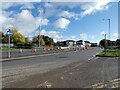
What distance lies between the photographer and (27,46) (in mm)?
106688

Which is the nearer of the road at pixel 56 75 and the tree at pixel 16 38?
the road at pixel 56 75

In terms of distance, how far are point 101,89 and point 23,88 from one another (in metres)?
2.95

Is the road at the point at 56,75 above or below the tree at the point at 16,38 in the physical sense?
below

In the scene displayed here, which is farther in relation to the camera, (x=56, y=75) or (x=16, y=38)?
(x=16, y=38)

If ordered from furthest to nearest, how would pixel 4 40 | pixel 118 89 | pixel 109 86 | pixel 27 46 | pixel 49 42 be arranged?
Result: pixel 49 42 < pixel 4 40 < pixel 27 46 < pixel 109 86 < pixel 118 89

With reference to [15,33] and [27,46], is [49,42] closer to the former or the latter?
[15,33]

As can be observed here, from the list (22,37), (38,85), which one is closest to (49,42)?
(22,37)

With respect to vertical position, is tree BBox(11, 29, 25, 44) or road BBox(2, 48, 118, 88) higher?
tree BBox(11, 29, 25, 44)

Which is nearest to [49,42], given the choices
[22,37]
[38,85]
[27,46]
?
[22,37]

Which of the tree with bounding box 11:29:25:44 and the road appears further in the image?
the tree with bounding box 11:29:25:44

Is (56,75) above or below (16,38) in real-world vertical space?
below

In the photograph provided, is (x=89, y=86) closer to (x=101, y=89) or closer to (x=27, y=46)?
(x=101, y=89)

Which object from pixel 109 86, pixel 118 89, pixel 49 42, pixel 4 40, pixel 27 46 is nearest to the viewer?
pixel 118 89

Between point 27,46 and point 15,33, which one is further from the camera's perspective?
point 15,33
